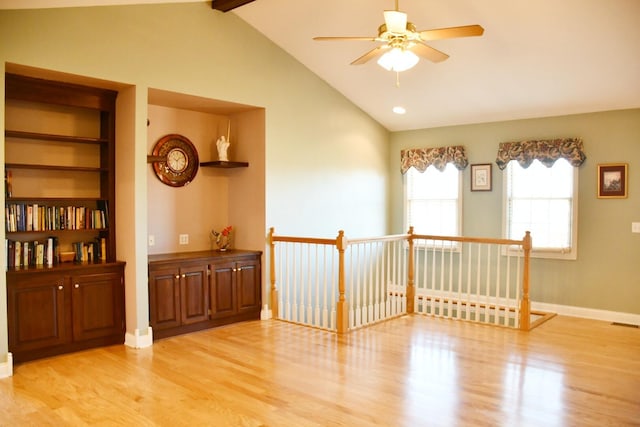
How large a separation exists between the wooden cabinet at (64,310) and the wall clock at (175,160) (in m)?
1.29

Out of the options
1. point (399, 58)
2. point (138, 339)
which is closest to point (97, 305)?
point (138, 339)

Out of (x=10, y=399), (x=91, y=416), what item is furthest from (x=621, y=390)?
(x=10, y=399)

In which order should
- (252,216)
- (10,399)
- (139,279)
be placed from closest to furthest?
(10,399) → (139,279) → (252,216)

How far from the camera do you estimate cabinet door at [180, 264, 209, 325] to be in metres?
5.31

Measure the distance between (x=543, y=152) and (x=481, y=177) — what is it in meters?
0.91

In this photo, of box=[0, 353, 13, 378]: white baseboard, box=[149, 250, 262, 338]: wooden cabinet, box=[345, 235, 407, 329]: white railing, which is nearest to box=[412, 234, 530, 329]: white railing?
box=[345, 235, 407, 329]: white railing

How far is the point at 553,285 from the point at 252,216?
3.96 metres

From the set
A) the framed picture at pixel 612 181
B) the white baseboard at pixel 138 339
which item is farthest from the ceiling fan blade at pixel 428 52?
the white baseboard at pixel 138 339

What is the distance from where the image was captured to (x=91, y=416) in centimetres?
331

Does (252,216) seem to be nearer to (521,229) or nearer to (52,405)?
(52,405)

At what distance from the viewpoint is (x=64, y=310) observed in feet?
14.9

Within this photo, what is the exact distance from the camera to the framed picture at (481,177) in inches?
275

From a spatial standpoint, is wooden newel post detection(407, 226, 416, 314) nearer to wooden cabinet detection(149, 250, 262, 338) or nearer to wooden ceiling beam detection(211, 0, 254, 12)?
wooden cabinet detection(149, 250, 262, 338)

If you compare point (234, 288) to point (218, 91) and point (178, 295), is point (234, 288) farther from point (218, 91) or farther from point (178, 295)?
point (218, 91)
